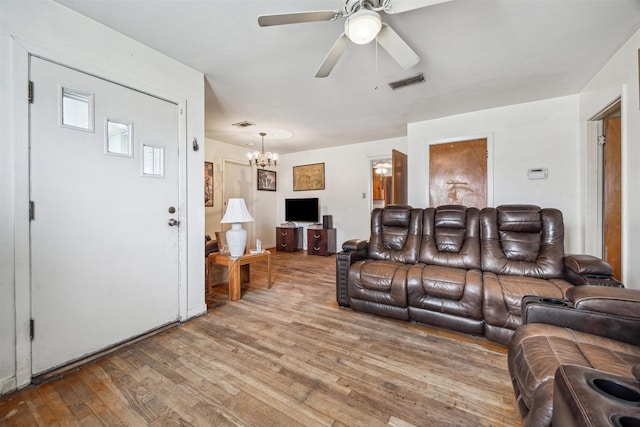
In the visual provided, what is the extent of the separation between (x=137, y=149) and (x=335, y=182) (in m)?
4.23

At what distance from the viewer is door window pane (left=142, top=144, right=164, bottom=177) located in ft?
6.94

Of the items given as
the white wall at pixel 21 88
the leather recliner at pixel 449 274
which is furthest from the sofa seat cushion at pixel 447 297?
the white wall at pixel 21 88

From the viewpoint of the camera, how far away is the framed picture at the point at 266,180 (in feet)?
20.3

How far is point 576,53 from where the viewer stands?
2.26 m

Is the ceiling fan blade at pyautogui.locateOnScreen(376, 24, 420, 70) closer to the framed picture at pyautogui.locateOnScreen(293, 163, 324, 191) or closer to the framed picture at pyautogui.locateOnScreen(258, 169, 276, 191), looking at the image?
the framed picture at pyautogui.locateOnScreen(293, 163, 324, 191)

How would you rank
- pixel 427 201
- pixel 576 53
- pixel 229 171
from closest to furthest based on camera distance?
pixel 576 53 → pixel 427 201 → pixel 229 171

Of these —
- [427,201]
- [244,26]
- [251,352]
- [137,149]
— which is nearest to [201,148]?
[137,149]

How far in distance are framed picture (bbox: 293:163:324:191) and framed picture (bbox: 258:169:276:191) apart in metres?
0.59

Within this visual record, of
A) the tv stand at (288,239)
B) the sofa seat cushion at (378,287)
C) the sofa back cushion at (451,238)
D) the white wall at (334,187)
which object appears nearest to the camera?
the sofa seat cushion at (378,287)

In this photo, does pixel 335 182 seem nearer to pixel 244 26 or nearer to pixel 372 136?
pixel 372 136

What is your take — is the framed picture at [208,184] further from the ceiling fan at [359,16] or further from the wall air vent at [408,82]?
the ceiling fan at [359,16]

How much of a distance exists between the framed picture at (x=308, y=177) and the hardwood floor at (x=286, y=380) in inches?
160

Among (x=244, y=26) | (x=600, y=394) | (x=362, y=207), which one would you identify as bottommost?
(x=600, y=394)

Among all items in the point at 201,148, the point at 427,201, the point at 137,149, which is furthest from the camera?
the point at 427,201
